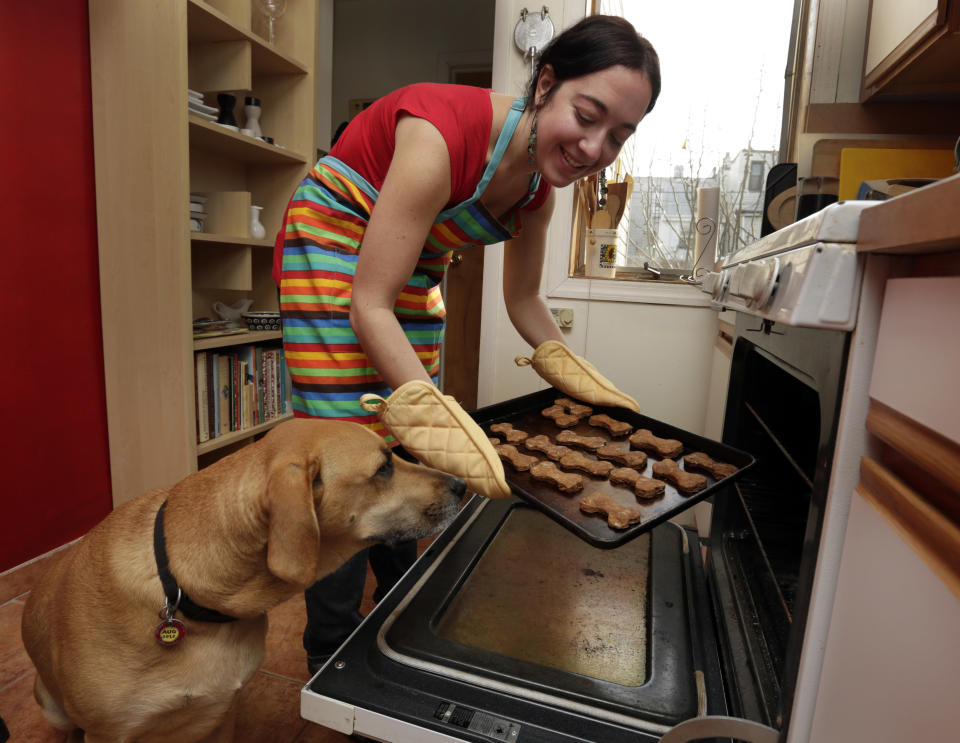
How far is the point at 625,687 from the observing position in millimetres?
977

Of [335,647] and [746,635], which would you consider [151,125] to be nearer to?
[335,647]

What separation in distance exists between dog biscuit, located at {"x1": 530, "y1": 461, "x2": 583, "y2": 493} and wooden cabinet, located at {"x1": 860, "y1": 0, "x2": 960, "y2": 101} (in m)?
1.23

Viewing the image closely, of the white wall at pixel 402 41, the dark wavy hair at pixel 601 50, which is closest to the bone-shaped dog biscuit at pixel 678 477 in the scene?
the dark wavy hair at pixel 601 50

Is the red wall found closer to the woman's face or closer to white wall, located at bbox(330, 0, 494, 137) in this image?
the woman's face

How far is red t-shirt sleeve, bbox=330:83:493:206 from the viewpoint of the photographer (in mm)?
1042

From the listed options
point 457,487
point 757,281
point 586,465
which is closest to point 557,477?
point 586,465

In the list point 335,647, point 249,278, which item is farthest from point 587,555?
point 249,278

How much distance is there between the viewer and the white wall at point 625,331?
2.26 meters

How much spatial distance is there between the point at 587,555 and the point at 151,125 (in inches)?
78.9

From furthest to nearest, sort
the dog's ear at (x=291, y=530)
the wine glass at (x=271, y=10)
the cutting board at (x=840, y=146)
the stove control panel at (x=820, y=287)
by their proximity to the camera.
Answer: the wine glass at (x=271, y=10), the cutting board at (x=840, y=146), the dog's ear at (x=291, y=530), the stove control panel at (x=820, y=287)

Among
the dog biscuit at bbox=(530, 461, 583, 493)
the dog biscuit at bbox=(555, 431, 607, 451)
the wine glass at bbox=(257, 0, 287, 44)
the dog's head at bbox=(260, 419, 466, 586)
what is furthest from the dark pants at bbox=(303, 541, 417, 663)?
the wine glass at bbox=(257, 0, 287, 44)

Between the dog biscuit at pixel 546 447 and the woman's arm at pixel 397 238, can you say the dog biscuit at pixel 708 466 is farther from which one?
the woman's arm at pixel 397 238

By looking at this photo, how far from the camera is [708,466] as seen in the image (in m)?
1.15

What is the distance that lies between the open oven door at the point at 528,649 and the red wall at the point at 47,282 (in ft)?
5.06
